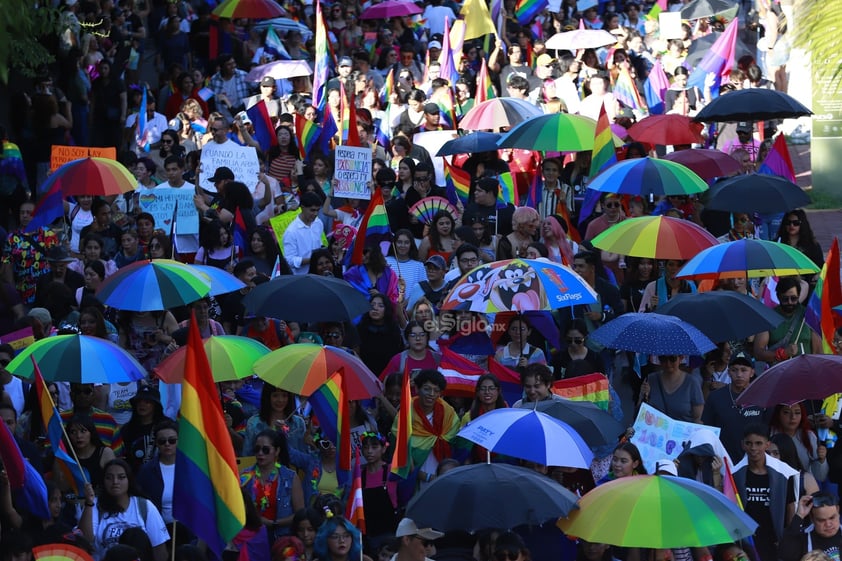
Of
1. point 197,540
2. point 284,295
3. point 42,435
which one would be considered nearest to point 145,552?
point 197,540

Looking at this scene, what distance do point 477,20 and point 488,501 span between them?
14405 mm

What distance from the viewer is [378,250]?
14.9m

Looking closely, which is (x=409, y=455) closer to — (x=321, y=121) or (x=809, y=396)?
(x=809, y=396)

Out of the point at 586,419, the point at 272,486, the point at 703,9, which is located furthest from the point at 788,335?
the point at 703,9

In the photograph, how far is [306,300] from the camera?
13016mm

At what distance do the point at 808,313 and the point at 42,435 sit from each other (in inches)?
241

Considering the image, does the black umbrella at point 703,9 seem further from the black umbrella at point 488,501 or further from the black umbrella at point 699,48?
the black umbrella at point 488,501

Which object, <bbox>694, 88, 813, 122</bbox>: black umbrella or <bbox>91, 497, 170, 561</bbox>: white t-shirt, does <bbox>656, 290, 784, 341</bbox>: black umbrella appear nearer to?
<bbox>91, 497, 170, 561</bbox>: white t-shirt

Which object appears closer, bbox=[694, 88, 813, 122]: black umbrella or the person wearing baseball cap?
the person wearing baseball cap

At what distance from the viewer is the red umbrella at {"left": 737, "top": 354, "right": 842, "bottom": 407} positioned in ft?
36.7

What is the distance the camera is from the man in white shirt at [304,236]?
15594 mm

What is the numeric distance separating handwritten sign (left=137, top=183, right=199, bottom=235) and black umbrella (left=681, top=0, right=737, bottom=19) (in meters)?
11.5

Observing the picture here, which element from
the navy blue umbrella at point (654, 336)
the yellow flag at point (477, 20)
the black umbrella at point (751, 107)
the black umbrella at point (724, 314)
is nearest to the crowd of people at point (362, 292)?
the black umbrella at point (724, 314)

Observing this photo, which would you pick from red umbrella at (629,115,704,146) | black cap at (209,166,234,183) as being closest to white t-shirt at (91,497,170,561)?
black cap at (209,166,234,183)
